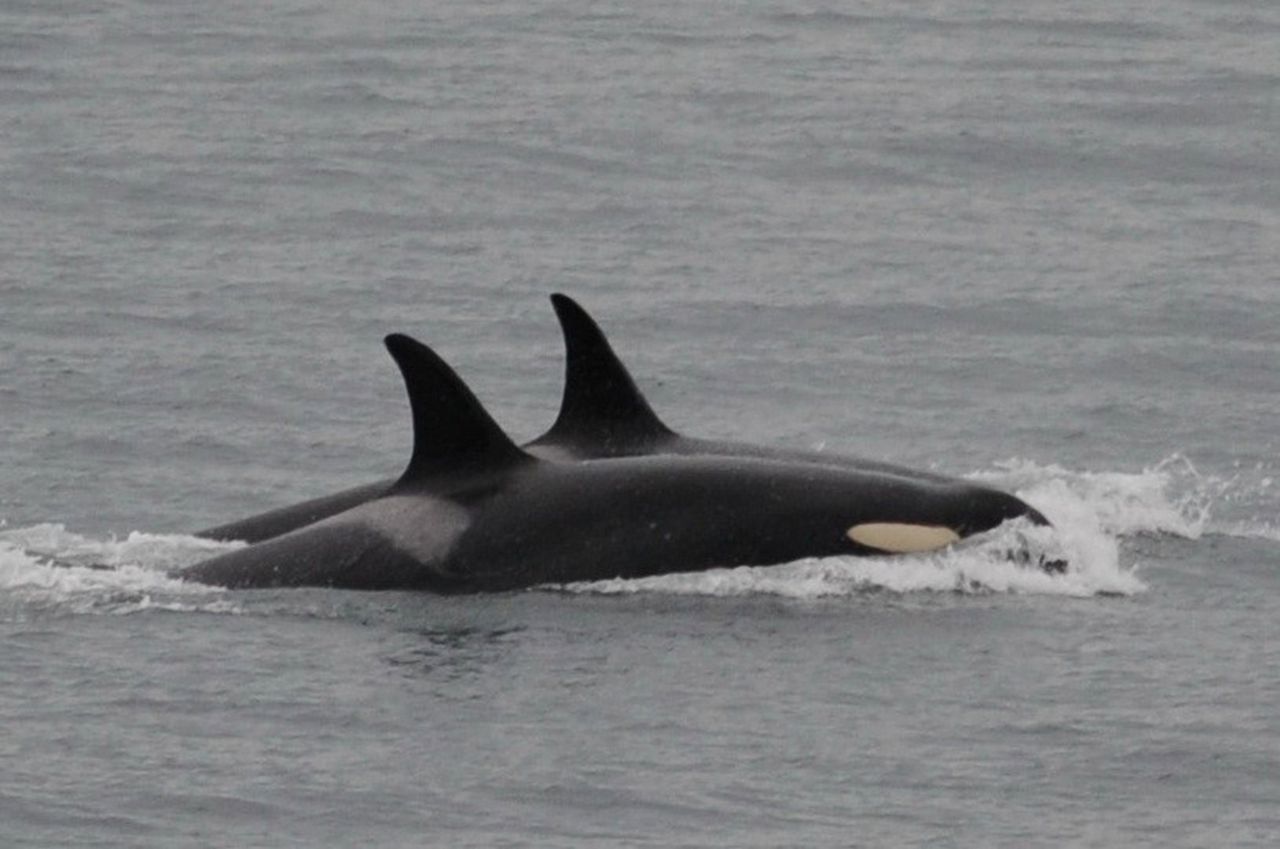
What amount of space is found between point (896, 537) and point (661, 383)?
676 centimetres

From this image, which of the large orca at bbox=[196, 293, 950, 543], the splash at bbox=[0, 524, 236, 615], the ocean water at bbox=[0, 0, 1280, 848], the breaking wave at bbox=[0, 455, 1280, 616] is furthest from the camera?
the large orca at bbox=[196, 293, 950, 543]

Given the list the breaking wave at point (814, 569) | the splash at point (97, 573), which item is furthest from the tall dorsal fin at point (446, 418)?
the splash at point (97, 573)

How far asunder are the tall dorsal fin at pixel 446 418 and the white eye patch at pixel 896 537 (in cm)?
185

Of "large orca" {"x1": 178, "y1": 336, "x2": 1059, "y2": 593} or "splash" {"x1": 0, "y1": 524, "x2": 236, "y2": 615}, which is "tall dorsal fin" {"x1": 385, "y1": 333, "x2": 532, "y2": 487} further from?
"splash" {"x1": 0, "y1": 524, "x2": 236, "y2": 615}

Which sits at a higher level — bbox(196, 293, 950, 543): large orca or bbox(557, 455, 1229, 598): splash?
bbox(196, 293, 950, 543): large orca

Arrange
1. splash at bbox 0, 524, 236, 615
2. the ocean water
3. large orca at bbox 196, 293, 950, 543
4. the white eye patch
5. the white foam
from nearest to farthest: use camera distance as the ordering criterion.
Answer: the ocean water
splash at bbox 0, 524, 236, 615
the white foam
the white eye patch
large orca at bbox 196, 293, 950, 543

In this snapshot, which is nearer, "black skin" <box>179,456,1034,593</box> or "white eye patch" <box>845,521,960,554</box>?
"black skin" <box>179,456,1034,593</box>

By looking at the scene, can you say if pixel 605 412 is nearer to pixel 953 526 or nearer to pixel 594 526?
pixel 594 526

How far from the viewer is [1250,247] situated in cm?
2959

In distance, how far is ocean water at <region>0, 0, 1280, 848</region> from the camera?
49.3 ft

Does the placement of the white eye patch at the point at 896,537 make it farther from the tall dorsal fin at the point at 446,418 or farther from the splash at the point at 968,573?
the tall dorsal fin at the point at 446,418

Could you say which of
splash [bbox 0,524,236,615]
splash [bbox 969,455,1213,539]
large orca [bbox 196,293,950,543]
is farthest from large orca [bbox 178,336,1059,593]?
splash [bbox 969,455,1213,539]

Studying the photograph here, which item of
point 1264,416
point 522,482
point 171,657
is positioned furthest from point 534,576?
point 1264,416

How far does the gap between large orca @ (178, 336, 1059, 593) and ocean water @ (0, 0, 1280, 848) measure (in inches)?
7.1
